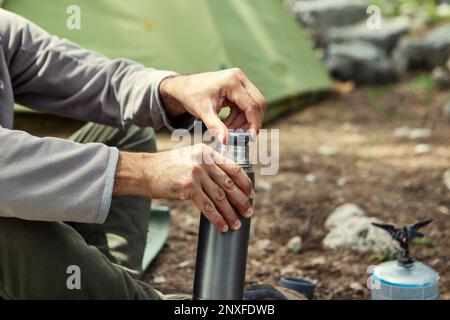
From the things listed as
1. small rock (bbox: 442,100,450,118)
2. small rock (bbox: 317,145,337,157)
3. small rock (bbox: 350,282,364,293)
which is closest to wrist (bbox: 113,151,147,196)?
small rock (bbox: 350,282,364,293)

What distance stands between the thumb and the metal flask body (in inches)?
0.6

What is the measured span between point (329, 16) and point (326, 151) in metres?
2.93

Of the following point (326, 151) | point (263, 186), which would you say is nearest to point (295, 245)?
point (263, 186)

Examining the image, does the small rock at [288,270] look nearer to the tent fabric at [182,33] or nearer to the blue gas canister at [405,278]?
the blue gas canister at [405,278]

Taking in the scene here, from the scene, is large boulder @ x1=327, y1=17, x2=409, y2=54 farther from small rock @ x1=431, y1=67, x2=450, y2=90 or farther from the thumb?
the thumb

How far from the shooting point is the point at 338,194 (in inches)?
121

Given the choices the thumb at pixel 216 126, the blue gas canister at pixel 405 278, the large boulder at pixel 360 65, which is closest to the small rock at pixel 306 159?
the blue gas canister at pixel 405 278

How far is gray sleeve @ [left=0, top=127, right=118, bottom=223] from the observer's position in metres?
1.39

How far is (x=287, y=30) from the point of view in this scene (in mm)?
5012

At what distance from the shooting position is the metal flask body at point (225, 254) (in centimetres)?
147

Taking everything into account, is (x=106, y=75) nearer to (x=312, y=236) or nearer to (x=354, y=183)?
(x=312, y=236)

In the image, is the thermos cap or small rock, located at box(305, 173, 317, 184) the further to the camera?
small rock, located at box(305, 173, 317, 184)

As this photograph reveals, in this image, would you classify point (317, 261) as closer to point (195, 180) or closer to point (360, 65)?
point (195, 180)
